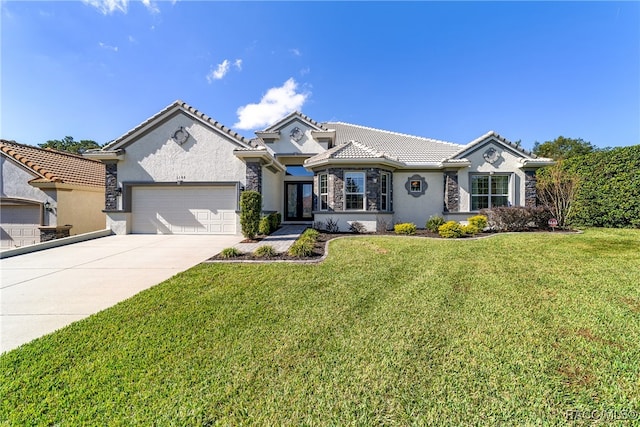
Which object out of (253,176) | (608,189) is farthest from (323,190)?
(608,189)

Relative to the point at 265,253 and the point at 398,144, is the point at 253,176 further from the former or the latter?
the point at 398,144

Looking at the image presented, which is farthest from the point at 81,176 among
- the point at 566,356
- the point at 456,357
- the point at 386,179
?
the point at 566,356

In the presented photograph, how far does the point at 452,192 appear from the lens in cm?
1410

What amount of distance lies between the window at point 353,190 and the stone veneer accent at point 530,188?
9285mm

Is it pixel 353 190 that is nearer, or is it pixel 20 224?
Result: pixel 20 224

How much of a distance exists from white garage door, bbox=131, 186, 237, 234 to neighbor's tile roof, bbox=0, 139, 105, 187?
470 centimetres

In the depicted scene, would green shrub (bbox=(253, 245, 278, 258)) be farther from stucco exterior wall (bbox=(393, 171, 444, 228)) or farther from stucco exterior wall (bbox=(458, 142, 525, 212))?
stucco exterior wall (bbox=(458, 142, 525, 212))

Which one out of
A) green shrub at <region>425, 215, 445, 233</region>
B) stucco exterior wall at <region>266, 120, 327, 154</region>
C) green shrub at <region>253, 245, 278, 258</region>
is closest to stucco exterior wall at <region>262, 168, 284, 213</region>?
stucco exterior wall at <region>266, 120, 327, 154</region>

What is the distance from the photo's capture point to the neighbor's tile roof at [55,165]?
12.6 m

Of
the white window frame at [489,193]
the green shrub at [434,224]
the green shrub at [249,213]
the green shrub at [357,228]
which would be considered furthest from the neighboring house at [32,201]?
the white window frame at [489,193]

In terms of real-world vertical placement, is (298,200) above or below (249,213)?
above

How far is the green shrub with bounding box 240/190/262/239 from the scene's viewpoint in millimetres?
10664

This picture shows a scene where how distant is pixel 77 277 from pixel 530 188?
19284 millimetres

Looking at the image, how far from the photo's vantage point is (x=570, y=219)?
1353 cm
